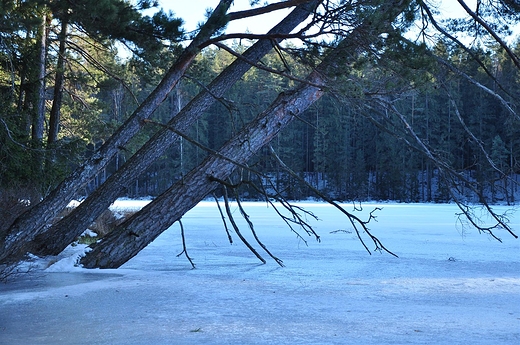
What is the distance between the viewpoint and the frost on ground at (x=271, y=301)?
3.36m

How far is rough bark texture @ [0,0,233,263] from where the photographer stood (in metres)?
5.11

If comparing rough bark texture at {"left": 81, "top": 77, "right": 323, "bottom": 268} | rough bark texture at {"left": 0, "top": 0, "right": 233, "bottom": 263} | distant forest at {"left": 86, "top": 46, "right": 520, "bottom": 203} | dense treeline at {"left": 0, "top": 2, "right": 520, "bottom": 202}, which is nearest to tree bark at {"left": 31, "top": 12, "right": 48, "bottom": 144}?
dense treeline at {"left": 0, "top": 2, "right": 520, "bottom": 202}

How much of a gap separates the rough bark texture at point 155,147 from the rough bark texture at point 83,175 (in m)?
0.45

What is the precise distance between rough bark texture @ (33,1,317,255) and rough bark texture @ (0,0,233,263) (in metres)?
0.45

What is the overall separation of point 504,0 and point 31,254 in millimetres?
5983

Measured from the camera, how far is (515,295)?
477 centimetres

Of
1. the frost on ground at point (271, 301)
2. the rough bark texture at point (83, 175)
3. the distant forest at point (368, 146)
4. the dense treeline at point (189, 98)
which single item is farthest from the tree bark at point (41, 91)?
the distant forest at point (368, 146)

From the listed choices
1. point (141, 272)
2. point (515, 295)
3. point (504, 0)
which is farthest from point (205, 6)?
point (515, 295)

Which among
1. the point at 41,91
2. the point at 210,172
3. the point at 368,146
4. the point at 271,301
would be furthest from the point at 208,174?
the point at 368,146

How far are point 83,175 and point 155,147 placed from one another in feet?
3.04

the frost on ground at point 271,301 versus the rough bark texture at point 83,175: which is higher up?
the rough bark texture at point 83,175

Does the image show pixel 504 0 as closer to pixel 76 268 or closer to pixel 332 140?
pixel 76 268

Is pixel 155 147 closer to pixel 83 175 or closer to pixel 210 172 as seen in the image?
pixel 210 172

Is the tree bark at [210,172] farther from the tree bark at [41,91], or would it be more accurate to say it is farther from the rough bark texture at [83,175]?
the tree bark at [41,91]
